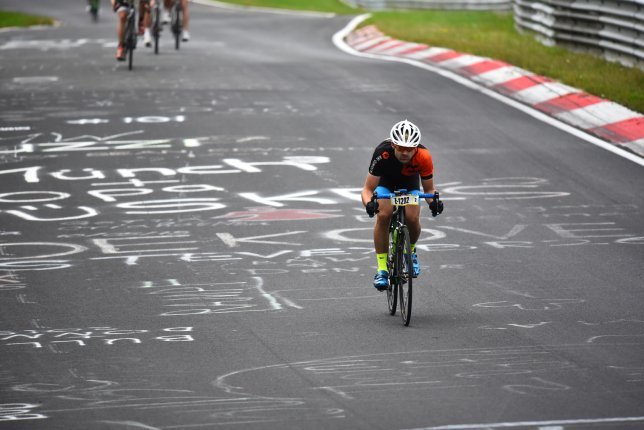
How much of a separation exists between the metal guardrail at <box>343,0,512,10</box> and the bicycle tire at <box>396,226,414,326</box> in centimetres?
3242

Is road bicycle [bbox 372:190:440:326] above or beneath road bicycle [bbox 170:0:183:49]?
above

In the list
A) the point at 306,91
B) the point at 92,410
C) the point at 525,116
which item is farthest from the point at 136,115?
the point at 92,410

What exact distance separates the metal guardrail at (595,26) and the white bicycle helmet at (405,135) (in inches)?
450

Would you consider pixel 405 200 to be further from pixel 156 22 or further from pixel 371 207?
pixel 156 22

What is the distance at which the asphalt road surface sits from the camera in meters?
7.52

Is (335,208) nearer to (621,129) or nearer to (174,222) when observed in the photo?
(174,222)

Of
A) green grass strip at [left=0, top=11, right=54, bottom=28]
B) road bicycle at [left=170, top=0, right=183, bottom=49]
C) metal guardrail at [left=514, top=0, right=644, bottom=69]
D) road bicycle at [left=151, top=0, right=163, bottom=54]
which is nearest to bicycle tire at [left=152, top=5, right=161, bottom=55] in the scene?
road bicycle at [left=151, top=0, right=163, bottom=54]

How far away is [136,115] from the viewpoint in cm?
1847

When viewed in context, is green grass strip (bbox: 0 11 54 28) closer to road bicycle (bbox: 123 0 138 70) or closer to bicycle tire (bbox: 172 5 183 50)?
bicycle tire (bbox: 172 5 183 50)

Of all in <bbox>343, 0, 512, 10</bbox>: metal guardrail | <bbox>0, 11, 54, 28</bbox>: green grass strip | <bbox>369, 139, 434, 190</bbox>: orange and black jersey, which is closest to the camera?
<bbox>369, 139, 434, 190</bbox>: orange and black jersey

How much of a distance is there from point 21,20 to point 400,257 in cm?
2969

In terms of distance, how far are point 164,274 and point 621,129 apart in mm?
7811

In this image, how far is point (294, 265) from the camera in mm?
11266

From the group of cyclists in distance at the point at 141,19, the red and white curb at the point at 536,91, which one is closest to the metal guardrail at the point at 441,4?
the red and white curb at the point at 536,91
